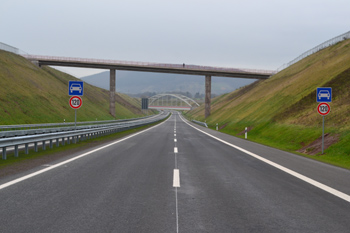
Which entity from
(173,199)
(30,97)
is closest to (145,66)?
(30,97)

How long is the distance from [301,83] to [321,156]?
28170 mm

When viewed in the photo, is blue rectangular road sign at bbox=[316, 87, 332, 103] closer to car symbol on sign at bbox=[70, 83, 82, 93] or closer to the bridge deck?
car symbol on sign at bbox=[70, 83, 82, 93]

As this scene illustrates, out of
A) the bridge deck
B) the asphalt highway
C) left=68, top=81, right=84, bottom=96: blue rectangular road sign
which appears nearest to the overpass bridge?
the bridge deck

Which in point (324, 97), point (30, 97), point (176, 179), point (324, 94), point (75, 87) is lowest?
point (176, 179)

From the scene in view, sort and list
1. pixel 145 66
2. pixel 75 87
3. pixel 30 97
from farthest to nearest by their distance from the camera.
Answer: pixel 145 66, pixel 30 97, pixel 75 87

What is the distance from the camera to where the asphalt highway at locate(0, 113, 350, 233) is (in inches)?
182

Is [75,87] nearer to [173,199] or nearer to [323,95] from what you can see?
[323,95]

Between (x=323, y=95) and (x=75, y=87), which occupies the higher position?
(x=75, y=87)

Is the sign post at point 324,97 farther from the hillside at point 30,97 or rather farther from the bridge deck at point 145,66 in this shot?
the bridge deck at point 145,66

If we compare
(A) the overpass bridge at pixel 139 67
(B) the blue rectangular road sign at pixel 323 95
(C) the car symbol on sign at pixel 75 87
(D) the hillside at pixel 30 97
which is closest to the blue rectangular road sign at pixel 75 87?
(C) the car symbol on sign at pixel 75 87

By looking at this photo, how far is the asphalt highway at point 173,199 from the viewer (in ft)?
15.1

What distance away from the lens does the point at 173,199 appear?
6.06 m

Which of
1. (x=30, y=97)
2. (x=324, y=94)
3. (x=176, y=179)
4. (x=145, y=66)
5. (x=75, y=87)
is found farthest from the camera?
(x=145, y=66)

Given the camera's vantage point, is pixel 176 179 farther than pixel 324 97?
No
